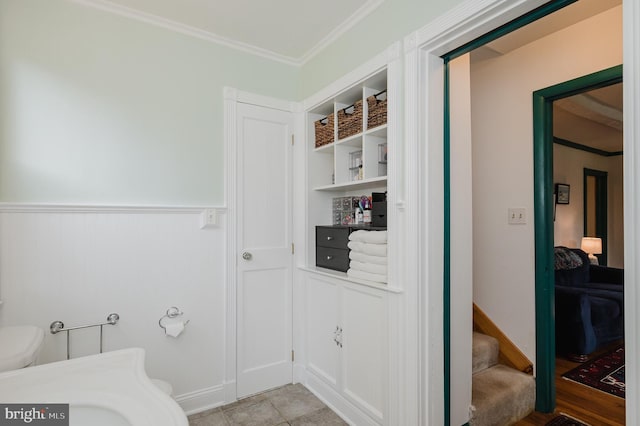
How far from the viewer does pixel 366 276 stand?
1.97m

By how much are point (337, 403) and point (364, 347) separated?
0.53 metres

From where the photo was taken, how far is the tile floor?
2127mm

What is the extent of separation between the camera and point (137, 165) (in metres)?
2.10

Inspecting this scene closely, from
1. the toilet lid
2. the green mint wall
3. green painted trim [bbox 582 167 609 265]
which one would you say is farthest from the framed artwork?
the toilet lid

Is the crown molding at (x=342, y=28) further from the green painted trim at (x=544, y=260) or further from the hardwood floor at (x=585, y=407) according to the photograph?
the hardwood floor at (x=585, y=407)

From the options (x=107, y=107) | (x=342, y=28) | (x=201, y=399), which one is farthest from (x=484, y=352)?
(x=107, y=107)

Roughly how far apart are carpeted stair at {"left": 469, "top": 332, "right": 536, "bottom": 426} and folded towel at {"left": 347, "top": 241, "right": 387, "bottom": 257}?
3.41 feet

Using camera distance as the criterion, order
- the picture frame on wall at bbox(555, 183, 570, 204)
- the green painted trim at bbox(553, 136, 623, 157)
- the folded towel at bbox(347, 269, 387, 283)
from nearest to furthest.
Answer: the folded towel at bbox(347, 269, 387, 283) < the green painted trim at bbox(553, 136, 623, 157) < the picture frame on wall at bbox(555, 183, 570, 204)

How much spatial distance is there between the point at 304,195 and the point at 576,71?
6.34 feet

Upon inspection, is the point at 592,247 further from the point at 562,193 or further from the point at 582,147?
the point at 582,147

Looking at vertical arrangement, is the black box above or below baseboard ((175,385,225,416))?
above

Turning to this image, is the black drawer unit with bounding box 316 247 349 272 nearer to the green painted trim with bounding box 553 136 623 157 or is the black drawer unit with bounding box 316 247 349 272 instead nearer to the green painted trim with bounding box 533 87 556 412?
the green painted trim with bounding box 533 87 556 412

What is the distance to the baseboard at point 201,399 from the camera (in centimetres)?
222

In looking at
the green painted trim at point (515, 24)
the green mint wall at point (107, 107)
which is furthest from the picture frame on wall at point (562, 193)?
the green mint wall at point (107, 107)
